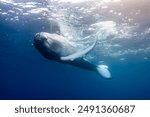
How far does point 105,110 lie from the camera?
32.0 ft

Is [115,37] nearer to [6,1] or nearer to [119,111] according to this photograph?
[6,1]

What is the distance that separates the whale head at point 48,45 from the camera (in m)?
4.80

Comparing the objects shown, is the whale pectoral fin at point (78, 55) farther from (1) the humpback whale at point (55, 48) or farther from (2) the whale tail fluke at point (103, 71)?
(2) the whale tail fluke at point (103, 71)

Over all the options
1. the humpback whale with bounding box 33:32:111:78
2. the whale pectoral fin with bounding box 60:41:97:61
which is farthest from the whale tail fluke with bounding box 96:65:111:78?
the whale pectoral fin with bounding box 60:41:97:61

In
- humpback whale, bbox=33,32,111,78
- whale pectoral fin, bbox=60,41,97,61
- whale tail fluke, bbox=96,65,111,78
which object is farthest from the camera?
whale tail fluke, bbox=96,65,111,78

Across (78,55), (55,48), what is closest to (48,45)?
(55,48)

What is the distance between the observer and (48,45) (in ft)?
16.4

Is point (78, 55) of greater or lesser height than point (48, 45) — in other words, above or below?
below

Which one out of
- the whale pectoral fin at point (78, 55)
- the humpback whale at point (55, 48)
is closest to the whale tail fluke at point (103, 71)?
the humpback whale at point (55, 48)

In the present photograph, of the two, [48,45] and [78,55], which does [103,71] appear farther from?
[48,45]

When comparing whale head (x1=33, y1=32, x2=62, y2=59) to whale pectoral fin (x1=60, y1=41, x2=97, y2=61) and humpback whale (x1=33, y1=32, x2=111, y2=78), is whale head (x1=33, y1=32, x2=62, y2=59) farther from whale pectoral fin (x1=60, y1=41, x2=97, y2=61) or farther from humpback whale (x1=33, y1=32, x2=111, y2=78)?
whale pectoral fin (x1=60, y1=41, x2=97, y2=61)

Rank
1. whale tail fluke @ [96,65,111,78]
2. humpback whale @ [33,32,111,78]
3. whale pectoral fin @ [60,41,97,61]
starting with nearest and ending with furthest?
whale pectoral fin @ [60,41,97,61], humpback whale @ [33,32,111,78], whale tail fluke @ [96,65,111,78]

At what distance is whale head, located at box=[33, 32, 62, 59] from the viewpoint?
4801 millimetres

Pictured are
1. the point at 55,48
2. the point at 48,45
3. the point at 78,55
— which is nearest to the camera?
the point at 78,55
